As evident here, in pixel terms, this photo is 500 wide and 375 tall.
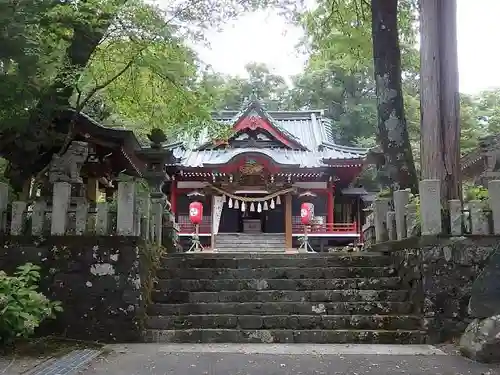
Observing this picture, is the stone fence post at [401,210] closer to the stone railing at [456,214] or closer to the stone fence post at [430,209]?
the stone railing at [456,214]

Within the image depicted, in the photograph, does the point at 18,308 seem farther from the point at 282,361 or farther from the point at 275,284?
the point at 275,284

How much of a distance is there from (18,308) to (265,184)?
15883 mm

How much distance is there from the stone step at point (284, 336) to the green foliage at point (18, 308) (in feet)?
4.47

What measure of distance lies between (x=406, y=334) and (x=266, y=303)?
5.74 ft

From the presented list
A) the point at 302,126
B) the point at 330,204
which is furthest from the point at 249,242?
the point at 302,126

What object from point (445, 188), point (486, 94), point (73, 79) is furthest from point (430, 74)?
point (486, 94)

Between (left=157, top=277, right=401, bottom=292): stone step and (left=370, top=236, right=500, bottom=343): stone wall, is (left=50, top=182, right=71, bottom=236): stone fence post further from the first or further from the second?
(left=370, top=236, right=500, bottom=343): stone wall

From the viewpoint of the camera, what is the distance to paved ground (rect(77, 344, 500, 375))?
438 centimetres

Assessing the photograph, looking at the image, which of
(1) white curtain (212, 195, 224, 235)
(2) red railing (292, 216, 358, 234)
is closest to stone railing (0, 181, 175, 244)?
(1) white curtain (212, 195, 224, 235)

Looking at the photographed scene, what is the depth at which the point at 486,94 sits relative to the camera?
2806 cm

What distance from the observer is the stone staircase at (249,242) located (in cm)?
1938

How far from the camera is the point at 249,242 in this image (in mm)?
19922

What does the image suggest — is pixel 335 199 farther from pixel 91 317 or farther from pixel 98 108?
pixel 91 317

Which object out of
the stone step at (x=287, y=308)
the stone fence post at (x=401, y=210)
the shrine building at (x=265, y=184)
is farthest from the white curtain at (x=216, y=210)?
the stone step at (x=287, y=308)
